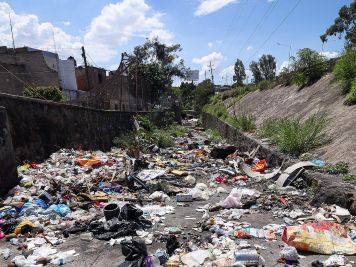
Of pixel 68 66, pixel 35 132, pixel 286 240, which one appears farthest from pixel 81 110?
pixel 68 66

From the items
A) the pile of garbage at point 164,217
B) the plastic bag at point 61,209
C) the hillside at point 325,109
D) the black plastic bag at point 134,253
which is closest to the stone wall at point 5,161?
the pile of garbage at point 164,217

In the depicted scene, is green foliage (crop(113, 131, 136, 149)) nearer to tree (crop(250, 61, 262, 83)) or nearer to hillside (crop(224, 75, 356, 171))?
hillside (crop(224, 75, 356, 171))

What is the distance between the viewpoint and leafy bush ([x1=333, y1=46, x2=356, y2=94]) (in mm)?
9992

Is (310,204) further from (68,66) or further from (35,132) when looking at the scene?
(68,66)

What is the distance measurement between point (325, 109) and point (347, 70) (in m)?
1.21

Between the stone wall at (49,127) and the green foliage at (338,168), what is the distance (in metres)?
5.96

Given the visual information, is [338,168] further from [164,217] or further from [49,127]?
[49,127]

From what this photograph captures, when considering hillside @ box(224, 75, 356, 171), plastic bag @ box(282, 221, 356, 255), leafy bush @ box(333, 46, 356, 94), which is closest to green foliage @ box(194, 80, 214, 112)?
hillside @ box(224, 75, 356, 171)

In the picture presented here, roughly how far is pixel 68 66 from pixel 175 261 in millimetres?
23194

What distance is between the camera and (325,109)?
34.0 ft

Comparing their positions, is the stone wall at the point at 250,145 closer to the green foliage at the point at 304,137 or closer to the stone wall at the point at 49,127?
the green foliage at the point at 304,137

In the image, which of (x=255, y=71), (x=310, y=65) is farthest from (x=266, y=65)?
(x=310, y=65)

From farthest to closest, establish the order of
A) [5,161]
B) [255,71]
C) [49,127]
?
[255,71]
[49,127]
[5,161]

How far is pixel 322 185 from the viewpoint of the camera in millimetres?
5445
